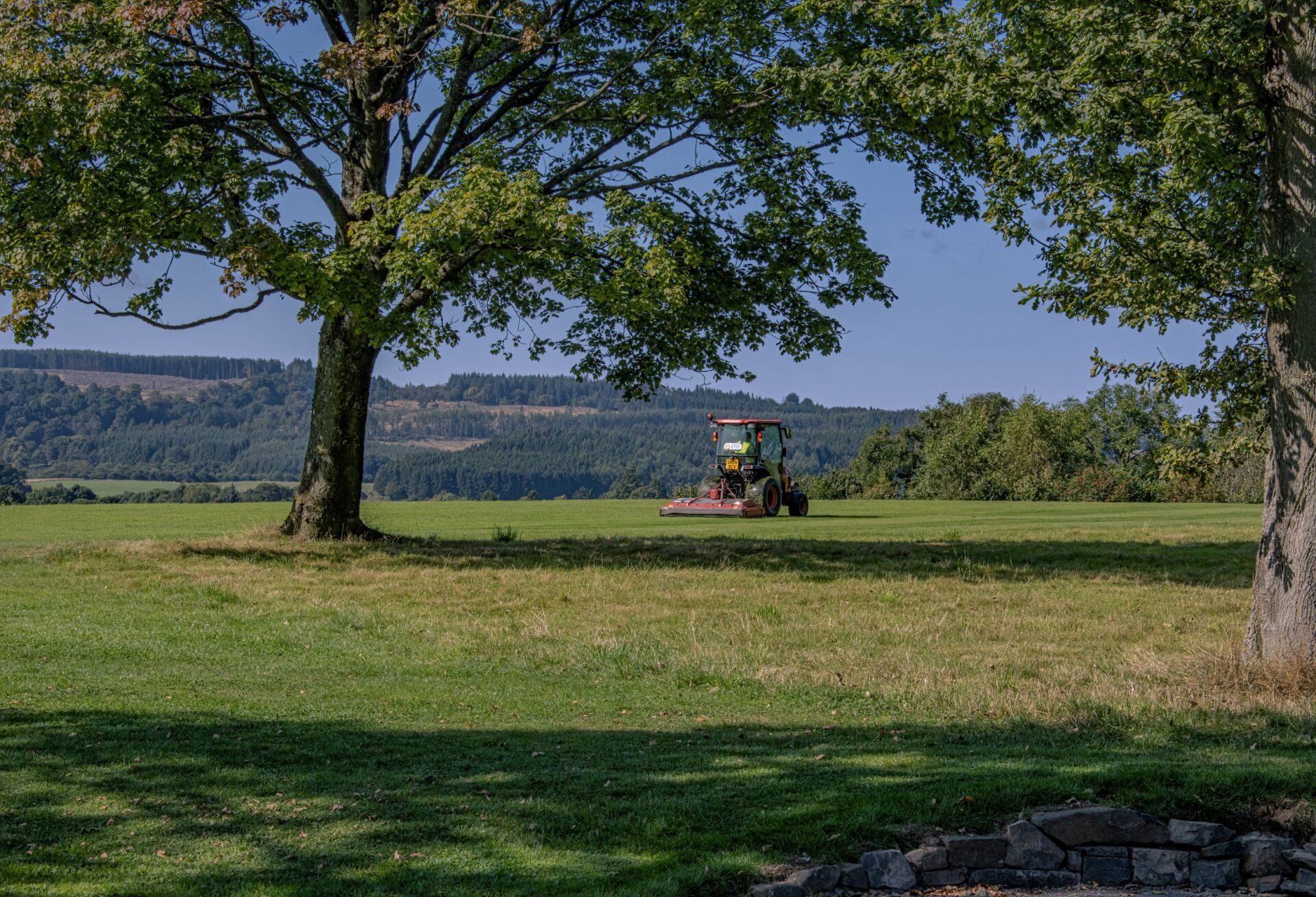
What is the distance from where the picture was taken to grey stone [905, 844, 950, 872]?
6180mm

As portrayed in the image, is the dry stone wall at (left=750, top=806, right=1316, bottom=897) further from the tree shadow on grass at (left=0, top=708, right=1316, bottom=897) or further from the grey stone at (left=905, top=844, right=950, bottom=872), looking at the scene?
the tree shadow on grass at (left=0, top=708, right=1316, bottom=897)

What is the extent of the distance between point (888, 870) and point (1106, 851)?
1.38 meters

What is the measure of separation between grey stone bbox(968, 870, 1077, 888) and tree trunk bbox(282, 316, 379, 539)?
17.8 metres

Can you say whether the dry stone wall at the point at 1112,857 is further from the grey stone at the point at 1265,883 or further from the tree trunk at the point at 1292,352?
the tree trunk at the point at 1292,352

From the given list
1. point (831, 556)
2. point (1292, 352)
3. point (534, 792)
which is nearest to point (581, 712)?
point (534, 792)

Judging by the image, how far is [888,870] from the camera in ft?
19.9

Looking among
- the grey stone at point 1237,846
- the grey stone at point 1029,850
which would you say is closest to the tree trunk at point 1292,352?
the grey stone at point 1237,846

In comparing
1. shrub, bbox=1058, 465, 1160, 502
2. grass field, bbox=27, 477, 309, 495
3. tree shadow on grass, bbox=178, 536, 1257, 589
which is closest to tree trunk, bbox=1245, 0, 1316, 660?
tree shadow on grass, bbox=178, 536, 1257, 589

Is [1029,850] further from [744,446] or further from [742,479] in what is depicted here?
[742,479]

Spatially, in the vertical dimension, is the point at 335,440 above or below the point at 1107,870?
above

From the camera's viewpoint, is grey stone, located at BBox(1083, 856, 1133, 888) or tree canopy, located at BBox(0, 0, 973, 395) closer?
grey stone, located at BBox(1083, 856, 1133, 888)

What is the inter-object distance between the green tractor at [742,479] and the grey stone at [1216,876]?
99.1 feet

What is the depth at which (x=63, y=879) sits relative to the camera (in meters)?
5.49

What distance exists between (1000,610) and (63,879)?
499 inches
